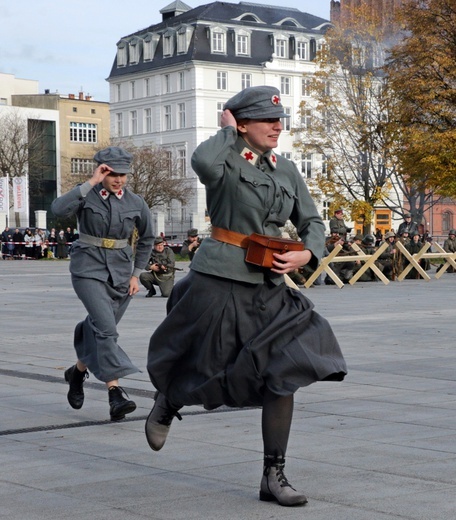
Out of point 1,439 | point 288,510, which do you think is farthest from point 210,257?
point 1,439

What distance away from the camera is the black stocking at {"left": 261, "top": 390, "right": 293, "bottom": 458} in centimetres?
535

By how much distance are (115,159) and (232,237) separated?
266 cm

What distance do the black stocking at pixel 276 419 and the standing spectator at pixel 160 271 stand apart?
17.8m

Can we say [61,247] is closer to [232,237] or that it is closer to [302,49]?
[302,49]

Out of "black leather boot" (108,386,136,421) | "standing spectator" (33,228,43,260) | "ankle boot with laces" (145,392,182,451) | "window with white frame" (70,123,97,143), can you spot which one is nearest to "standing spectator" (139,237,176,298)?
"black leather boot" (108,386,136,421)

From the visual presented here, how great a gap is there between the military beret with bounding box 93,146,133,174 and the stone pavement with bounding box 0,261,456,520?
64.1 inches

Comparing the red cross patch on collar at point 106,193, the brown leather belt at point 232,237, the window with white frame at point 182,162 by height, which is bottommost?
the brown leather belt at point 232,237

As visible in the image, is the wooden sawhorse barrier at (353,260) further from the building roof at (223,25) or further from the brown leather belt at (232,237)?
the building roof at (223,25)

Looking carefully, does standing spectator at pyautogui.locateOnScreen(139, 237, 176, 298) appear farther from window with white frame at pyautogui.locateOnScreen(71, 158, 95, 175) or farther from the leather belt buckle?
window with white frame at pyautogui.locateOnScreen(71, 158, 95, 175)

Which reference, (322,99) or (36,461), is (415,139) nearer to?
(322,99)

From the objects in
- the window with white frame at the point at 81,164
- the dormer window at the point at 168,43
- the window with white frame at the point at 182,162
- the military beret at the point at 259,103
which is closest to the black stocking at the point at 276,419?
the military beret at the point at 259,103

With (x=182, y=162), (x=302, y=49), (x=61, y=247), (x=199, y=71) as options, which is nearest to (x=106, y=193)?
(x=61, y=247)

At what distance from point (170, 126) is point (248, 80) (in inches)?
281

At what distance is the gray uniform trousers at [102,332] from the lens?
794cm
